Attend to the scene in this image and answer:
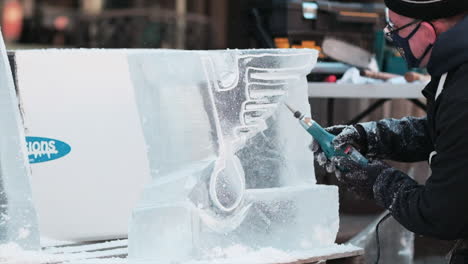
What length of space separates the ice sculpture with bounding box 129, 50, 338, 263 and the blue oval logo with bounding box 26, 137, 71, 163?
1.47ft

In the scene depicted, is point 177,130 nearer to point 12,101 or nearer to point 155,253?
point 155,253

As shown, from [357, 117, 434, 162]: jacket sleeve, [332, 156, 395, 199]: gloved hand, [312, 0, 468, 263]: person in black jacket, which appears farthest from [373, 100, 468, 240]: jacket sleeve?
[357, 117, 434, 162]: jacket sleeve

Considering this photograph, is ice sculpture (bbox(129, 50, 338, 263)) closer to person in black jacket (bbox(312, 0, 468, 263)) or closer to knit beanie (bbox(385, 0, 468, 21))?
person in black jacket (bbox(312, 0, 468, 263))

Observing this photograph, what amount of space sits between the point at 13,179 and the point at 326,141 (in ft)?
3.13

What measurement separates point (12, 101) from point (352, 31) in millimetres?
2795

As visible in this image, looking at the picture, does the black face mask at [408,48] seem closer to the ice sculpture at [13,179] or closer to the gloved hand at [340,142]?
the gloved hand at [340,142]

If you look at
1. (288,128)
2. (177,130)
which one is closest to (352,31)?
(288,128)

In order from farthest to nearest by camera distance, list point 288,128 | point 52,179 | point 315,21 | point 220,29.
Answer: point 220,29
point 315,21
point 52,179
point 288,128

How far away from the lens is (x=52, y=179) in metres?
2.49

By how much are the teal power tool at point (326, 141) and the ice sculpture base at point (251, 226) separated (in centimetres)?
21

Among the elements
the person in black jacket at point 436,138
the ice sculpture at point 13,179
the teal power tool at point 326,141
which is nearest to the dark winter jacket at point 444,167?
the person in black jacket at point 436,138

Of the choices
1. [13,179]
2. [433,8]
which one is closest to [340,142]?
[433,8]

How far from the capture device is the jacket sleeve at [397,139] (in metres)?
2.29

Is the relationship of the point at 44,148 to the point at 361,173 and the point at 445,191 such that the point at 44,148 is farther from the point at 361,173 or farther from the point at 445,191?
the point at 445,191
